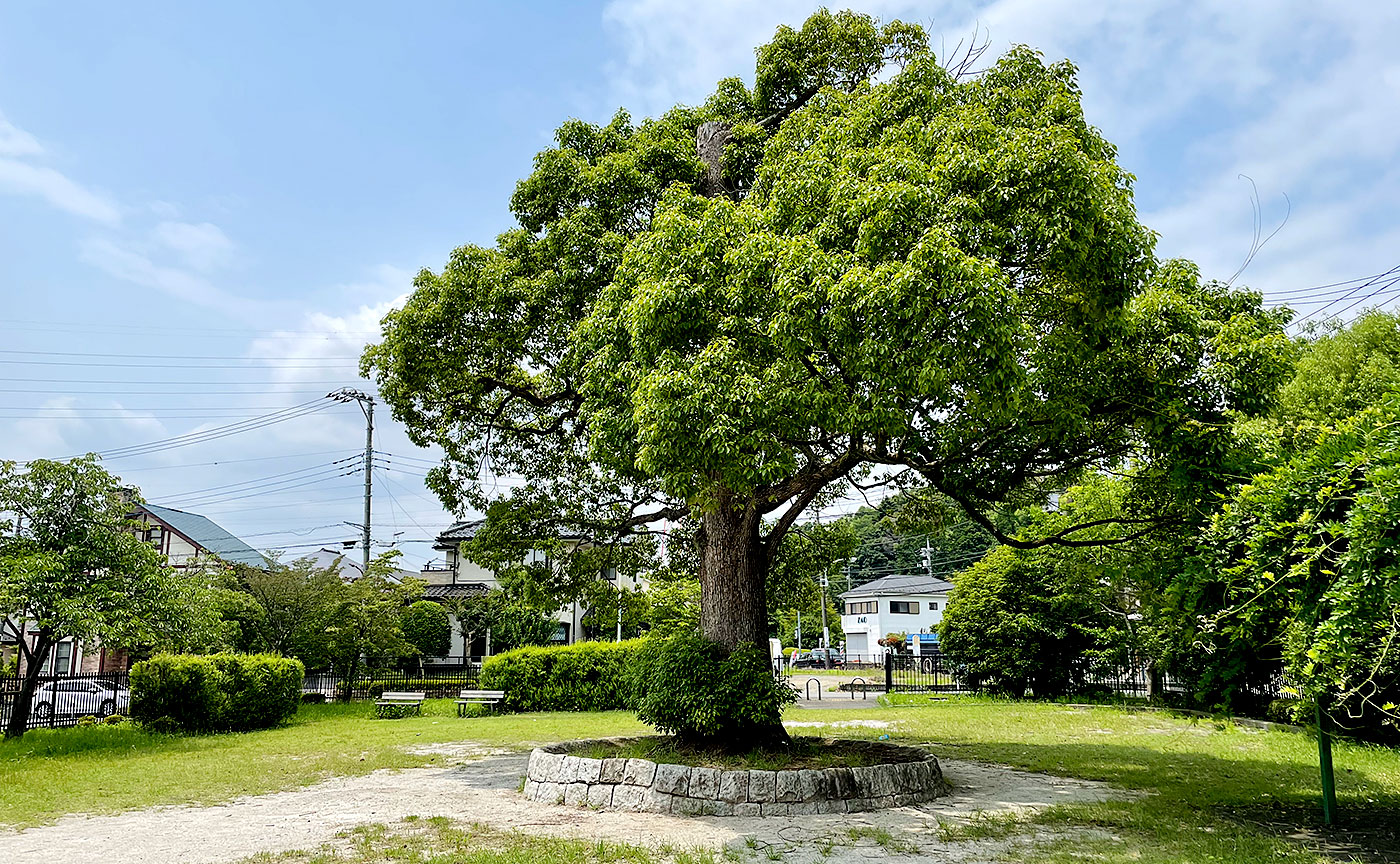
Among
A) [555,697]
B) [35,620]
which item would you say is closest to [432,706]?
[555,697]

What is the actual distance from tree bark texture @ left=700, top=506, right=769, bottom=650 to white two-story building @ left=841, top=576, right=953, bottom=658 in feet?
136

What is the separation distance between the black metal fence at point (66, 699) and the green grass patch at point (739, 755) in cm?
1165

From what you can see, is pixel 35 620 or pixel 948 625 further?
pixel 948 625

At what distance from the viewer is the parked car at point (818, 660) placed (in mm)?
48969

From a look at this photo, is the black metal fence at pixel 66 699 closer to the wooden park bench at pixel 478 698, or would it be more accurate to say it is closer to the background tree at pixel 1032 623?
the wooden park bench at pixel 478 698

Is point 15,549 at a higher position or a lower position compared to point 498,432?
lower

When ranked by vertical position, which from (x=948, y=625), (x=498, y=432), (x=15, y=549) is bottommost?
(x=948, y=625)

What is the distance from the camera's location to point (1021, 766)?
11656mm

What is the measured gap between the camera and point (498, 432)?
546 inches

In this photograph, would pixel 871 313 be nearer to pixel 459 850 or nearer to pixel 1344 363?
pixel 459 850

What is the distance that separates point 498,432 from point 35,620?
778 cm

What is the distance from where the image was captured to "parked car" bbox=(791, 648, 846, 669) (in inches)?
1928

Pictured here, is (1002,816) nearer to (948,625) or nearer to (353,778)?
(353,778)

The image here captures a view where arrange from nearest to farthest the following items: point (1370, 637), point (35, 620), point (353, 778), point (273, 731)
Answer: point (1370, 637), point (353, 778), point (35, 620), point (273, 731)
